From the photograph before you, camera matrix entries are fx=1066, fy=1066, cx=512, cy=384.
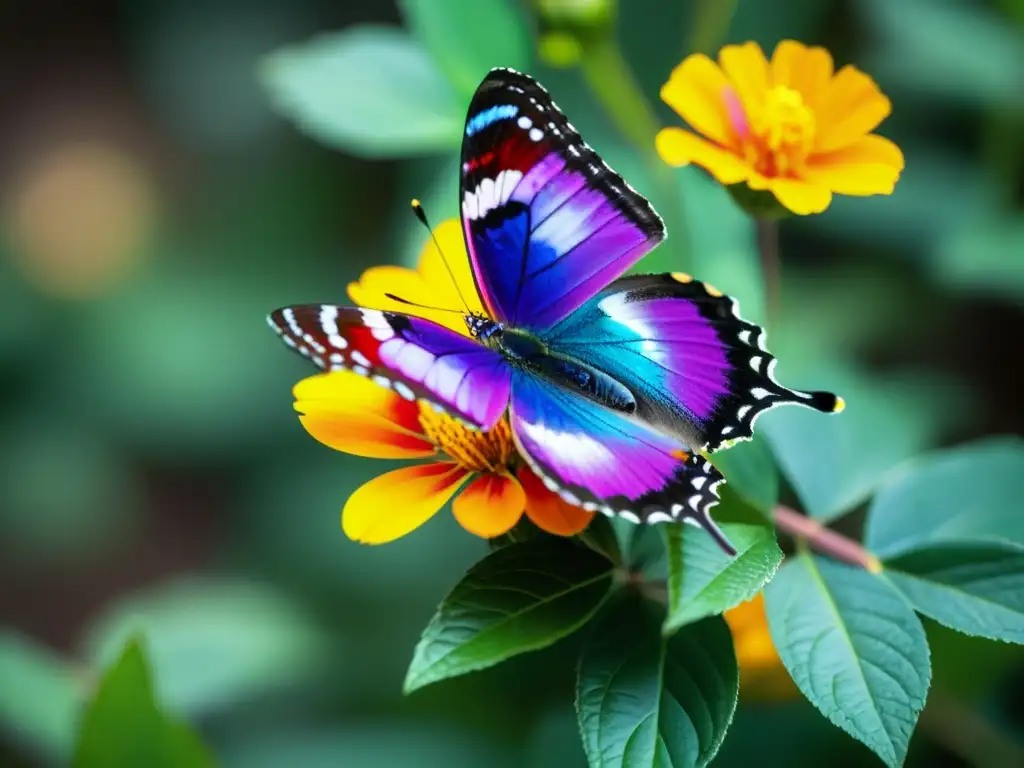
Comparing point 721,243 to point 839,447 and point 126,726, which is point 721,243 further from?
point 126,726

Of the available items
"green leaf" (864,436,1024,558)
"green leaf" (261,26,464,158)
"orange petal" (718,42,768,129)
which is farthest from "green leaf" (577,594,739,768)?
"green leaf" (261,26,464,158)

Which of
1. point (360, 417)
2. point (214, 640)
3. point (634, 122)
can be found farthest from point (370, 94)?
point (214, 640)

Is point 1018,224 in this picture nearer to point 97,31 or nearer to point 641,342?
Answer: point 641,342

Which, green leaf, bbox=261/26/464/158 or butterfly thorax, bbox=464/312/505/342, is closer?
butterfly thorax, bbox=464/312/505/342

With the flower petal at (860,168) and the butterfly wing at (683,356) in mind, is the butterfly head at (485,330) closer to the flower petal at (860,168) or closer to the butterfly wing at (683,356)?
the butterfly wing at (683,356)

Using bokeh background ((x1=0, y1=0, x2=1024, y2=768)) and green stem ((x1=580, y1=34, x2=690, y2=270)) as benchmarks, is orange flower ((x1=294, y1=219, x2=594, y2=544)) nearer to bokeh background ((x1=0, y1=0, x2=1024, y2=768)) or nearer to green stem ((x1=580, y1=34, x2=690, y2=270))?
bokeh background ((x1=0, y1=0, x2=1024, y2=768))

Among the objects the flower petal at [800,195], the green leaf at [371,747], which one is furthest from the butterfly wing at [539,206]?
the green leaf at [371,747]
